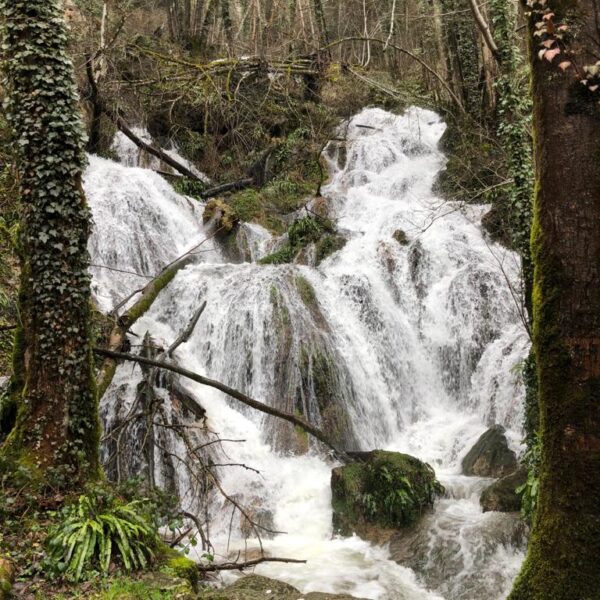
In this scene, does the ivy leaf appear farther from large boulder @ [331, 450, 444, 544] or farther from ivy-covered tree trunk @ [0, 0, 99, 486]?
large boulder @ [331, 450, 444, 544]

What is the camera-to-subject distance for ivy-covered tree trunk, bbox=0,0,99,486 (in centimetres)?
486

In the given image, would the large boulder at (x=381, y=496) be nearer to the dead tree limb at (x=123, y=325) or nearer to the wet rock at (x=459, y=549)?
the wet rock at (x=459, y=549)

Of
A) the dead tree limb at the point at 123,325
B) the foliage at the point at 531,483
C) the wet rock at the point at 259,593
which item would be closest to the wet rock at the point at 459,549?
the foliage at the point at 531,483

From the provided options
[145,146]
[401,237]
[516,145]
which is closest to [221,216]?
[145,146]

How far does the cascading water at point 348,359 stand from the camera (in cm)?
757

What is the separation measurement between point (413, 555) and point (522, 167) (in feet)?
18.9

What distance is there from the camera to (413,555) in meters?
7.55

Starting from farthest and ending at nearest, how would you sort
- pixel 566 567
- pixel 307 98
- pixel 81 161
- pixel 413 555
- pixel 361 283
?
1. pixel 307 98
2. pixel 361 283
3. pixel 413 555
4. pixel 81 161
5. pixel 566 567

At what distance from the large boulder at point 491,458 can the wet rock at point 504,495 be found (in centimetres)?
81

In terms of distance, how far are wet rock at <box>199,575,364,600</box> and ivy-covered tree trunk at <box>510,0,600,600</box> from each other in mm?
1704

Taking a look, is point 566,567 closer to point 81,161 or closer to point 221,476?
point 81,161

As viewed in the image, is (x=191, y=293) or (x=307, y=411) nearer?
(x=307, y=411)

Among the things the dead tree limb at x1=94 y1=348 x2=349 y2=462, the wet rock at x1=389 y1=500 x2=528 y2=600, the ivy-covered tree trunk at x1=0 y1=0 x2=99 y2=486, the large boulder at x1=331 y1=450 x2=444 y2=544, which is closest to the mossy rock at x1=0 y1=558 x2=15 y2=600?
the ivy-covered tree trunk at x1=0 y1=0 x2=99 y2=486

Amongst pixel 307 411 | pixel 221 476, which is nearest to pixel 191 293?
pixel 307 411
